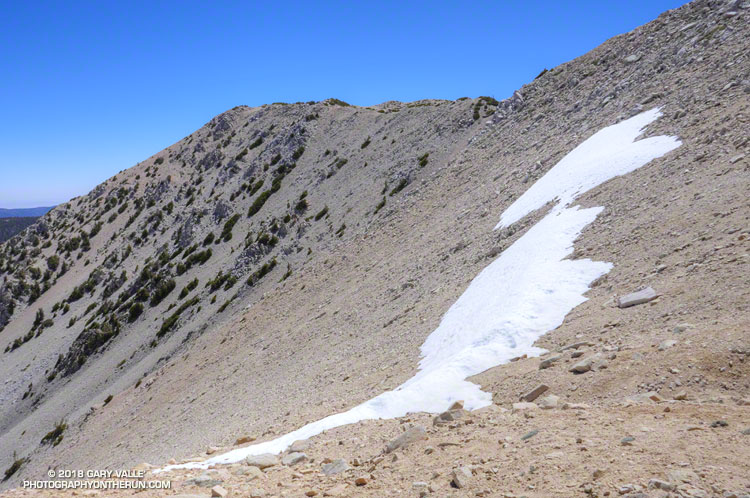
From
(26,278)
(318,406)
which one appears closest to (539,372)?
(318,406)

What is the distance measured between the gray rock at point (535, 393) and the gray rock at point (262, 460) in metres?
4.23

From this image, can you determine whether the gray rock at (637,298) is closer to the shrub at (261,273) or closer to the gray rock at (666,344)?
the gray rock at (666,344)

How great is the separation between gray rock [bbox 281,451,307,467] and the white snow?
0.98m

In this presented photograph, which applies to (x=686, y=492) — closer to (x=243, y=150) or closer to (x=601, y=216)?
(x=601, y=216)

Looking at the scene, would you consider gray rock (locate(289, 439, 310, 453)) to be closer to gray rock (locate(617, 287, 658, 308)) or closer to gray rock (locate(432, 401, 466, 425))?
gray rock (locate(432, 401, 466, 425))

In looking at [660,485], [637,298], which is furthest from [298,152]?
[660,485]

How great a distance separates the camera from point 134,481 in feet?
26.0

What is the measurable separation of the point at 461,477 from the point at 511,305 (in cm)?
658

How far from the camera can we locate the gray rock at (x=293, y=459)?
795 cm

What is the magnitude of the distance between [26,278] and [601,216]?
239 ft

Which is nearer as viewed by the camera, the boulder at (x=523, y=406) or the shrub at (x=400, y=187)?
the boulder at (x=523, y=406)

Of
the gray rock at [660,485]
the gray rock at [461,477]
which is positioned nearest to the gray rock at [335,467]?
the gray rock at [461,477]

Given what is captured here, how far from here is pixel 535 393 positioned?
27.0 ft

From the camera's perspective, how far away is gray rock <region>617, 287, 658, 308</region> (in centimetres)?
1001
